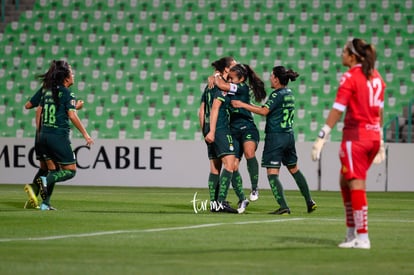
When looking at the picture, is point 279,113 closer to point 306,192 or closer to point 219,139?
point 219,139

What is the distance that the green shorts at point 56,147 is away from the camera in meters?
13.2

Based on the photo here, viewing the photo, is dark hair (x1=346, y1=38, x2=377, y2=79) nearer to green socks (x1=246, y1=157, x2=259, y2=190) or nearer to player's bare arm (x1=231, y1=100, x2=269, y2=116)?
player's bare arm (x1=231, y1=100, x2=269, y2=116)

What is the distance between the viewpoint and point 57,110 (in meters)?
13.2

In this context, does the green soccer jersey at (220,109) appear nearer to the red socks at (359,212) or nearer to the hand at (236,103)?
the hand at (236,103)

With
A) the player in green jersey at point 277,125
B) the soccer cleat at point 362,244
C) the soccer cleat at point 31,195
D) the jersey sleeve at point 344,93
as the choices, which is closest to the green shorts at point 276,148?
the player in green jersey at point 277,125

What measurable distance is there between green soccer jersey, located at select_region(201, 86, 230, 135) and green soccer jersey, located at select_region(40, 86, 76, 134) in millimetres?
1822

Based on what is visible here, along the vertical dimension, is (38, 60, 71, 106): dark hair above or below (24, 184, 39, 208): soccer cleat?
above

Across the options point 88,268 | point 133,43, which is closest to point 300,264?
point 88,268

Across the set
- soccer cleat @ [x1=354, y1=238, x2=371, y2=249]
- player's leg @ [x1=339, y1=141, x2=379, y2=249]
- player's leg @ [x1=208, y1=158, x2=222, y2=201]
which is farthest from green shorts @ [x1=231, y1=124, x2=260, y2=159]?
soccer cleat @ [x1=354, y1=238, x2=371, y2=249]

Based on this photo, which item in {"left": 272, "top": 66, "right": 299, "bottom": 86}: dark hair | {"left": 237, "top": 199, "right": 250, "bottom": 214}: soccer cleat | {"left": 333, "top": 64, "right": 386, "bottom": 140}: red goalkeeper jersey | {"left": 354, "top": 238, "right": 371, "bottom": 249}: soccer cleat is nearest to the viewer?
{"left": 354, "top": 238, "right": 371, "bottom": 249}: soccer cleat

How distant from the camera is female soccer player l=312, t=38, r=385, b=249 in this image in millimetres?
8531

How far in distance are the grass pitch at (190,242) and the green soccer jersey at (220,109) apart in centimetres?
120

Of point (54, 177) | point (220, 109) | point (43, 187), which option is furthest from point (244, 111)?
point (43, 187)

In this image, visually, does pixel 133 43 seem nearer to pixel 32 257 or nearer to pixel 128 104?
pixel 128 104
